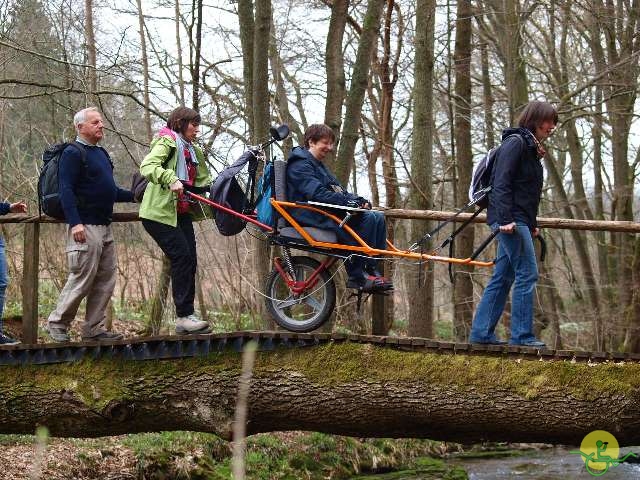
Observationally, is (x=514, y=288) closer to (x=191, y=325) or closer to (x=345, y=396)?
(x=345, y=396)

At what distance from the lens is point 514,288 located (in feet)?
20.6

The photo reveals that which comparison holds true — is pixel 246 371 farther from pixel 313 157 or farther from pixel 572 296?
pixel 572 296

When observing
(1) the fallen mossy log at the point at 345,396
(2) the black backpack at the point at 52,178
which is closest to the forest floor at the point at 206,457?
(1) the fallen mossy log at the point at 345,396

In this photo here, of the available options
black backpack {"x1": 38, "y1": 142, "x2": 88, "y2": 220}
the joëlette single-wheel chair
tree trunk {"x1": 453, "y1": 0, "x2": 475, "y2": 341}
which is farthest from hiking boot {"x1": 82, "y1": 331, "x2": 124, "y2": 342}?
tree trunk {"x1": 453, "y1": 0, "x2": 475, "y2": 341}

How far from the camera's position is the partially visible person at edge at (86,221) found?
6.38m

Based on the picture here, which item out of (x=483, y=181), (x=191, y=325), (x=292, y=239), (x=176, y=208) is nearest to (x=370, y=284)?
(x=292, y=239)

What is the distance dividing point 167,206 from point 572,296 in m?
14.7

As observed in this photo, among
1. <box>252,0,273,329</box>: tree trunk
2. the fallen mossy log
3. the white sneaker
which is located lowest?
the fallen mossy log

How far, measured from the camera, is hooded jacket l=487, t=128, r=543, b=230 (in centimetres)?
611

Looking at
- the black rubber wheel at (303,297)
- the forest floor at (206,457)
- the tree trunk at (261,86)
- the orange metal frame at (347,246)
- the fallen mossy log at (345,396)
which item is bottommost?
the forest floor at (206,457)

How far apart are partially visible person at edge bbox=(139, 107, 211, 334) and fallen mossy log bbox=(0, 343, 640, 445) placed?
0.48m

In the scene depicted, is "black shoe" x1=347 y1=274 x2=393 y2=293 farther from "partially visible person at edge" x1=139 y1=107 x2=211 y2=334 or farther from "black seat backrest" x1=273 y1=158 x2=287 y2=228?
"partially visible person at edge" x1=139 y1=107 x2=211 y2=334

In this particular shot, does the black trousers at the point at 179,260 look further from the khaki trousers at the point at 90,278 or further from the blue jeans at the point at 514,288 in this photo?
the blue jeans at the point at 514,288

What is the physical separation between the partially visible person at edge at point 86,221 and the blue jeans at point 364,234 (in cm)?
178
